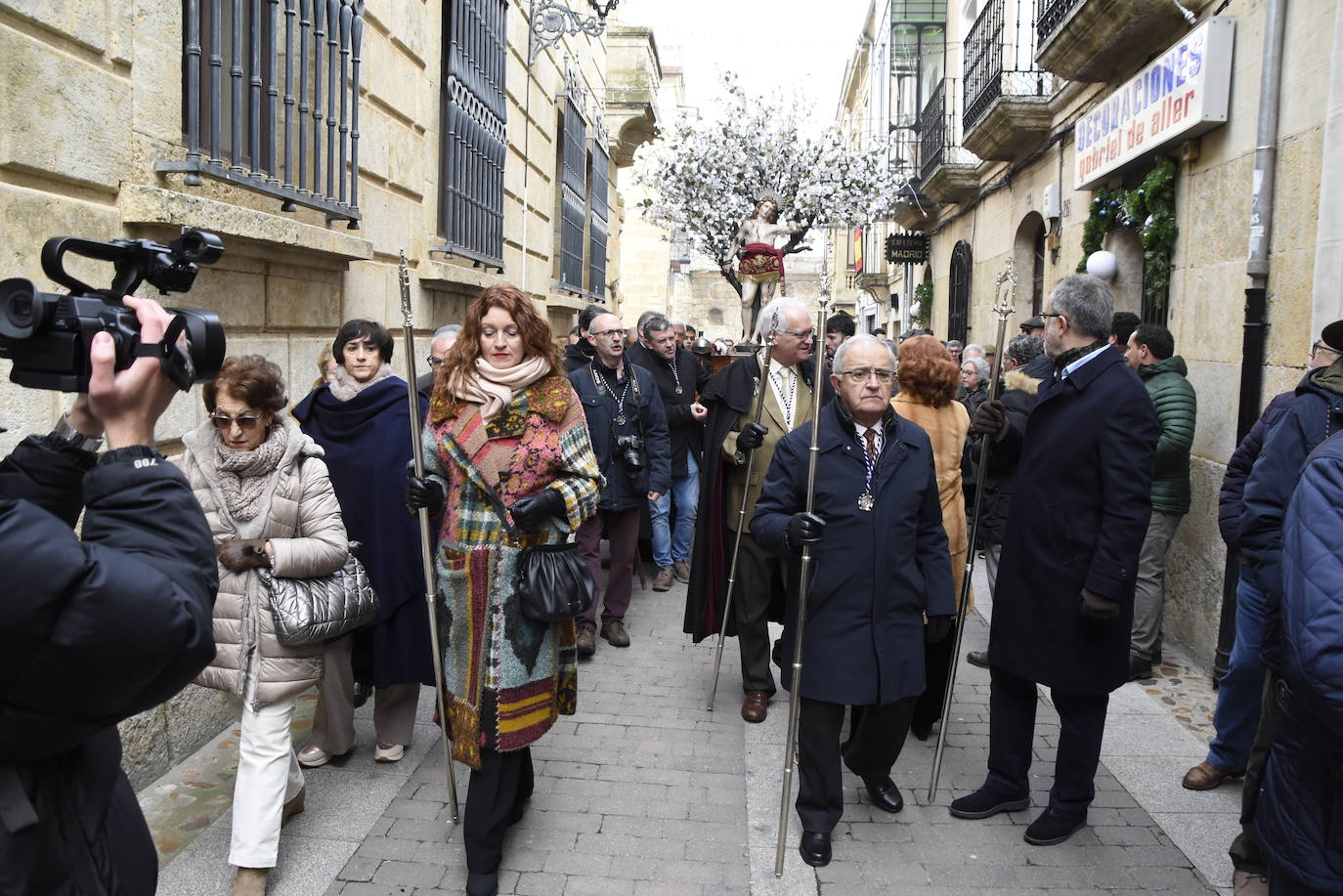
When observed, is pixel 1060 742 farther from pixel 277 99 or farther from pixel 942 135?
pixel 942 135

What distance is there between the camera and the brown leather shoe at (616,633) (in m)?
6.37

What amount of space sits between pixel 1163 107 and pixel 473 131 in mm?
5326

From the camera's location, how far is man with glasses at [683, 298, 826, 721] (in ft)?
16.9

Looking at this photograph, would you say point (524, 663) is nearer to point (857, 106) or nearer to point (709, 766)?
point (709, 766)

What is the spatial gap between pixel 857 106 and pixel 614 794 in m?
32.0

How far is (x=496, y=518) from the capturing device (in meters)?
3.51

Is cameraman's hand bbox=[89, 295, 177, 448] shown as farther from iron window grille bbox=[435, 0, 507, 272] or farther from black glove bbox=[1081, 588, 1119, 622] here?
iron window grille bbox=[435, 0, 507, 272]

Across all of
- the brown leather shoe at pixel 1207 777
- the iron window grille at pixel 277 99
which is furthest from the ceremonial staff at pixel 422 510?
the brown leather shoe at pixel 1207 777

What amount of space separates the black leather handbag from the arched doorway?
43.0ft

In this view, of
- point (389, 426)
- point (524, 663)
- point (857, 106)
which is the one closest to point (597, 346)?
point (389, 426)

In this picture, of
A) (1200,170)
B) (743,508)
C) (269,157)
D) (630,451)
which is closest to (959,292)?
(1200,170)

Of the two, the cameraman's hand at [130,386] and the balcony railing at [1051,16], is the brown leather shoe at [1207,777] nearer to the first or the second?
the cameraman's hand at [130,386]

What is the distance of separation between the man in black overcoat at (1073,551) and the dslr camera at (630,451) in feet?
8.31

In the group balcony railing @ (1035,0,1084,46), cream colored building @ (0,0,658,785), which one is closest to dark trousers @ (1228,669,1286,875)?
cream colored building @ (0,0,658,785)
